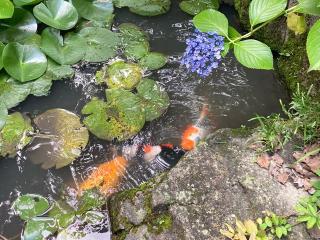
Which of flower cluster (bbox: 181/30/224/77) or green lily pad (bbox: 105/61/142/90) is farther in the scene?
green lily pad (bbox: 105/61/142/90)

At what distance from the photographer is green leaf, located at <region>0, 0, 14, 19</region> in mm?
2773

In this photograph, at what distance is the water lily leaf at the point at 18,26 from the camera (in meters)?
3.09

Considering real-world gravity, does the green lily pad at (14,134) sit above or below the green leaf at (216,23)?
below

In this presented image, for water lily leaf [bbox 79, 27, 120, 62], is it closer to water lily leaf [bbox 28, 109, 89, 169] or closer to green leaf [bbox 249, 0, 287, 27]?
water lily leaf [bbox 28, 109, 89, 169]

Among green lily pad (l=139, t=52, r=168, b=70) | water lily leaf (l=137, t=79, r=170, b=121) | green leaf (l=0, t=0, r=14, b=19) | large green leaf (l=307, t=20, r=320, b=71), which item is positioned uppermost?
large green leaf (l=307, t=20, r=320, b=71)

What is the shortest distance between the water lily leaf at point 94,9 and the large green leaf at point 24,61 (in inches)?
22.9

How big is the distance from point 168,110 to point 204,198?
0.94 m

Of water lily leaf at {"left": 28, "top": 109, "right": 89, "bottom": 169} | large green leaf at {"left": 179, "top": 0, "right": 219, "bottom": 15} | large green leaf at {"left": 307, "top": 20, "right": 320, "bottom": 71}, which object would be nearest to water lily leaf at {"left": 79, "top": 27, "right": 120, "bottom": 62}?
water lily leaf at {"left": 28, "top": 109, "right": 89, "bottom": 169}

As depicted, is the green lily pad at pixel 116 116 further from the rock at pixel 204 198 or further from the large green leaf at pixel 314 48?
the large green leaf at pixel 314 48

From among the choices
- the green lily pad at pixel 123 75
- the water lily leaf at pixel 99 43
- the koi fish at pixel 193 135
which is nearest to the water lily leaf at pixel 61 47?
the water lily leaf at pixel 99 43

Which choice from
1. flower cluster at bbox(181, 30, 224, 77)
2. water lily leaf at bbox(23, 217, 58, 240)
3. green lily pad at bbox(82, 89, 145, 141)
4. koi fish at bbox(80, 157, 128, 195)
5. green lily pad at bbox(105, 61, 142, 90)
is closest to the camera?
flower cluster at bbox(181, 30, 224, 77)

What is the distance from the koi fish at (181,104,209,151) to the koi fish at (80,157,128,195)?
0.44 m

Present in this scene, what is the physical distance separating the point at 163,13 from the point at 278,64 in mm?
1116

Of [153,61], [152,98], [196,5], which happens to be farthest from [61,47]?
[196,5]
